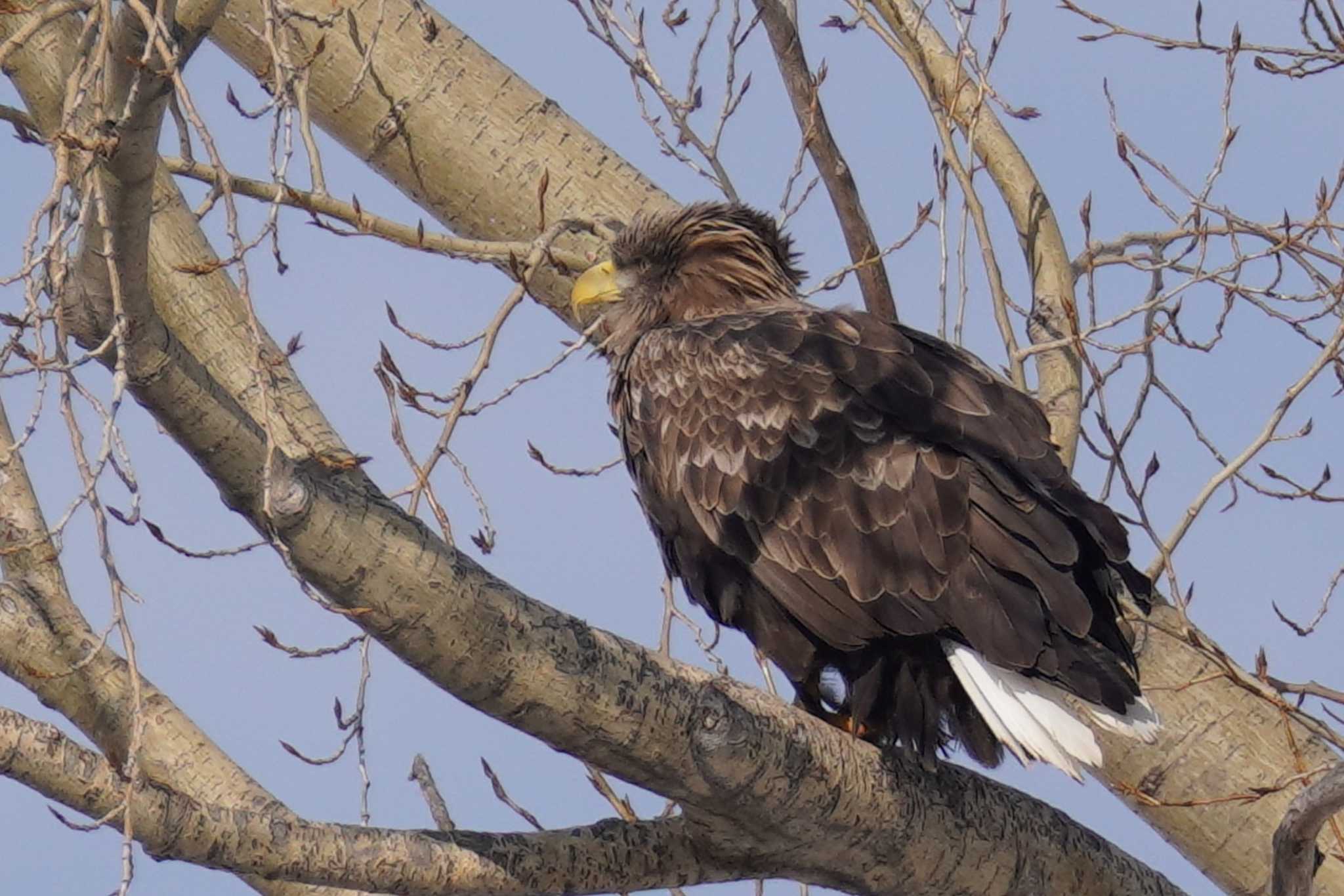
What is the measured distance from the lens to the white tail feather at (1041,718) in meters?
4.30

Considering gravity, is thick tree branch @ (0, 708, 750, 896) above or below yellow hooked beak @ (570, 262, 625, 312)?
below

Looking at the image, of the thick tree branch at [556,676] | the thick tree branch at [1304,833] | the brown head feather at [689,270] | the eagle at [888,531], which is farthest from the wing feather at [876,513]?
the thick tree branch at [1304,833]

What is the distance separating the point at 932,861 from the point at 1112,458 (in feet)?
4.61

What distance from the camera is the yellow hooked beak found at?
5.60 metres

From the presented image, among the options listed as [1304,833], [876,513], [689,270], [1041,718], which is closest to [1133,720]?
[1041,718]

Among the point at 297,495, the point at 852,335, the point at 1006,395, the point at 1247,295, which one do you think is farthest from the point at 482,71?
the point at 297,495

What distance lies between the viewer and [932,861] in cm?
427

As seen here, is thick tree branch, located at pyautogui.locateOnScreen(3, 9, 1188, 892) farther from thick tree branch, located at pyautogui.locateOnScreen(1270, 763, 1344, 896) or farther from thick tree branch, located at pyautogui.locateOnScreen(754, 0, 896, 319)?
thick tree branch, located at pyautogui.locateOnScreen(754, 0, 896, 319)

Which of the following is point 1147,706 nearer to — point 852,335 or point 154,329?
point 852,335

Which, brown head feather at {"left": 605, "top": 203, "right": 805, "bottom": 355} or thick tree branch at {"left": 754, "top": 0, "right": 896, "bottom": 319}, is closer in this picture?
thick tree branch at {"left": 754, "top": 0, "right": 896, "bottom": 319}

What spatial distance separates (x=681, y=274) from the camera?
5.72 meters

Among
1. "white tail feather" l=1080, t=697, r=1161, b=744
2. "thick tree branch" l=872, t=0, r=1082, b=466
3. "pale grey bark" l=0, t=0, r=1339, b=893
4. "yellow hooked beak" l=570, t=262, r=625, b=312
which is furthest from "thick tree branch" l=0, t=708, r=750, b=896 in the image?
"yellow hooked beak" l=570, t=262, r=625, b=312

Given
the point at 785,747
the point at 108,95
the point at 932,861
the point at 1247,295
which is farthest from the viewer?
the point at 1247,295

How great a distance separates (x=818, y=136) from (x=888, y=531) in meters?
1.20
